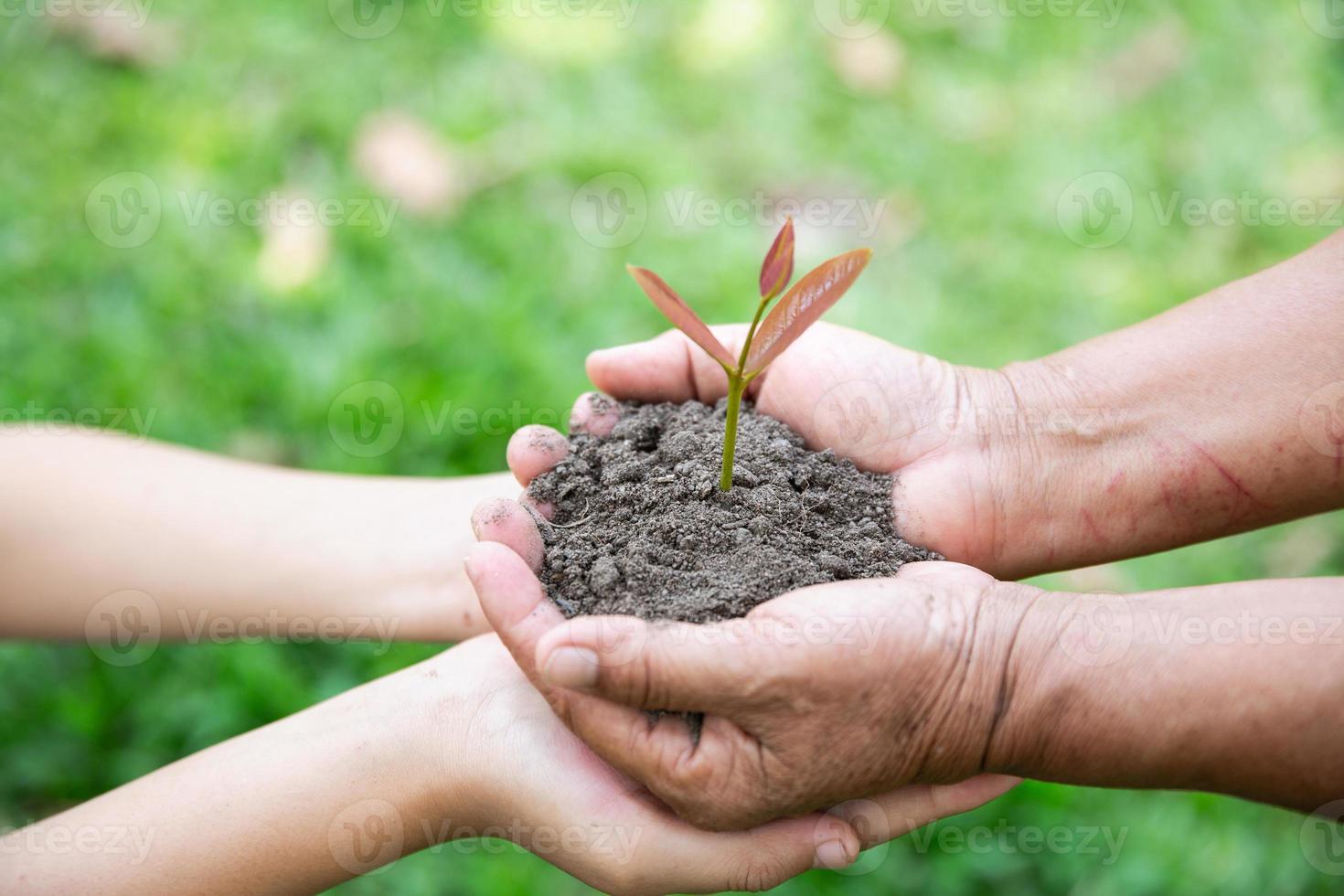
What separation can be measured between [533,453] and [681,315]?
454 mm

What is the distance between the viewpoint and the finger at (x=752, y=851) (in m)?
1.67

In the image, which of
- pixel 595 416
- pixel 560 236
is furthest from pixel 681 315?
pixel 560 236

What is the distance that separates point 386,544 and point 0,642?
120 cm

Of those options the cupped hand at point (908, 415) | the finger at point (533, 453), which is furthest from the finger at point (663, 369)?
the finger at point (533, 453)

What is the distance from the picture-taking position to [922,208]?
3883 mm

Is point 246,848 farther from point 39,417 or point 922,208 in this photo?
point 922,208

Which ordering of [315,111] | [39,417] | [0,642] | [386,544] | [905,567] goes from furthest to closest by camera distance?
[315,111], [39,417], [0,642], [386,544], [905,567]

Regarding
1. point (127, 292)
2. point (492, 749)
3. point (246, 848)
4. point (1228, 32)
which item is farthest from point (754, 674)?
point (1228, 32)

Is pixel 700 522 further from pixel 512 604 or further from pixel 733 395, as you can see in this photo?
pixel 512 604

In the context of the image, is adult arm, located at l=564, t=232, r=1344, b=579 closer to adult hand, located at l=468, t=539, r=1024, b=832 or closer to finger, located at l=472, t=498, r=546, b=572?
finger, located at l=472, t=498, r=546, b=572

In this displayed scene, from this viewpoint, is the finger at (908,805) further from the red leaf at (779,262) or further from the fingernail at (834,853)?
the red leaf at (779,262)

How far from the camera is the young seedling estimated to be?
1.61 meters

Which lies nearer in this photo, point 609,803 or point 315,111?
point 609,803

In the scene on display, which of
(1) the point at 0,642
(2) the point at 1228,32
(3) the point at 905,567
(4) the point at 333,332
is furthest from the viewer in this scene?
(2) the point at 1228,32
